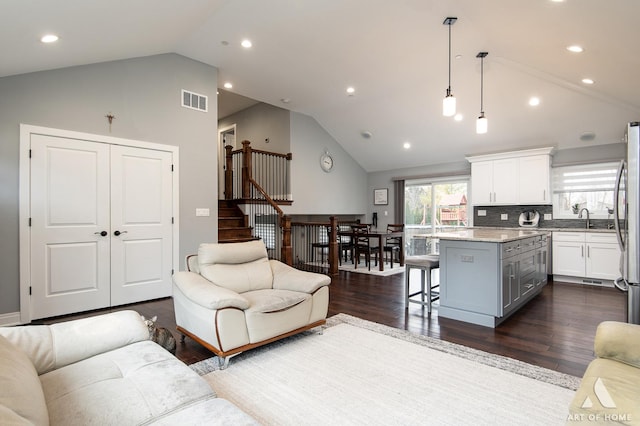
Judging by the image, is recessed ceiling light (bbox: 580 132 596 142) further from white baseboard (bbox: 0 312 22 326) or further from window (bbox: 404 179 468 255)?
white baseboard (bbox: 0 312 22 326)

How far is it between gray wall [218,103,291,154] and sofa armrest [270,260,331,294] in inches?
182

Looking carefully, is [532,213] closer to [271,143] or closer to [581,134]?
[581,134]

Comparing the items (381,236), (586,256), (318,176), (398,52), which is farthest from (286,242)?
(586,256)

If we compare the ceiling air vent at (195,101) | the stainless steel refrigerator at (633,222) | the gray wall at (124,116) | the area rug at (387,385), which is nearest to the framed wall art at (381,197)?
the gray wall at (124,116)

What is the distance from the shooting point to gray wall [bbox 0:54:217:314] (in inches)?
139

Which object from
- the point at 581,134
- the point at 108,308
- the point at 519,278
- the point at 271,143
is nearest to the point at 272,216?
the point at 271,143

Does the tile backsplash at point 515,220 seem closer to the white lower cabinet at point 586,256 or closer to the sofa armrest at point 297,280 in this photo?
the white lower cabinet at point 586,256

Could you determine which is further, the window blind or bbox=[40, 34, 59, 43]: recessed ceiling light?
the window blind

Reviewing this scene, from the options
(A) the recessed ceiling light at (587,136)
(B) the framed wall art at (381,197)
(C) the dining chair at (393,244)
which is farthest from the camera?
(B) the framed wall art at (381,197)

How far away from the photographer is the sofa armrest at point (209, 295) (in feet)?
8.21

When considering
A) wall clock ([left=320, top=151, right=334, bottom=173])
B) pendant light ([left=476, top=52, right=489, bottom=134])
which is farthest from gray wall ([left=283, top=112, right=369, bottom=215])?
pendant light ([left=476, top=52, right=489, bottom=134])

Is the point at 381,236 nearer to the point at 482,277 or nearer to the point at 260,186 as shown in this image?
the point at 260,186

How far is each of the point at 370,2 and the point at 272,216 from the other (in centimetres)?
452

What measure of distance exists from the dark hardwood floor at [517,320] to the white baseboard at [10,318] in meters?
0.27
